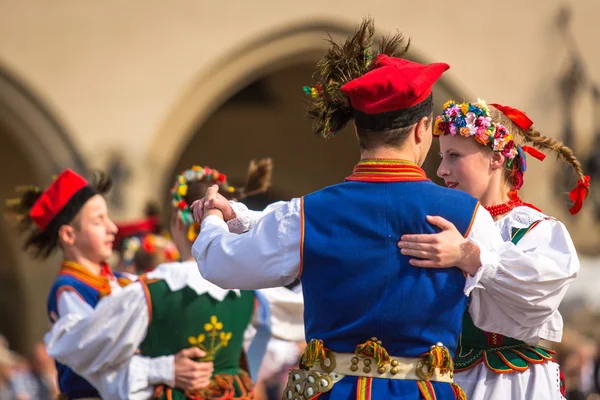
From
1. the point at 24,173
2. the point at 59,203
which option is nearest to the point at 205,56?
the point at 24,173

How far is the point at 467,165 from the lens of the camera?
3449mm

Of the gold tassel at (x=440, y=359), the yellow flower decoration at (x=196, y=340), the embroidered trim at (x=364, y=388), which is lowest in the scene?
the embroidered trim at (x=364, y=388)

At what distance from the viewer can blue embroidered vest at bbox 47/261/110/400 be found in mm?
4383

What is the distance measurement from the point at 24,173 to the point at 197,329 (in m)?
9.22

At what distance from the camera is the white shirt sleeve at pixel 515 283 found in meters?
2.83

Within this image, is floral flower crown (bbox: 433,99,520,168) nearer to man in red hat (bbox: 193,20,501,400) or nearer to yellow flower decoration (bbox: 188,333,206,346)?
man in red hat (bbox: 193,20,501,400)

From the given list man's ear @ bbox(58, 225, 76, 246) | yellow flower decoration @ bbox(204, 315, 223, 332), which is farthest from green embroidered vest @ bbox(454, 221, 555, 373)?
man's ear @ bbox(58, 225, 76, 246)

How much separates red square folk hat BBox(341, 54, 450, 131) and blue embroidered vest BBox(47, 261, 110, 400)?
1.92m

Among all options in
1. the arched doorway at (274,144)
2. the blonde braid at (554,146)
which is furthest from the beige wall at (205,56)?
the blonde braid at (554,146)

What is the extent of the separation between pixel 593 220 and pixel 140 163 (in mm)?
4798

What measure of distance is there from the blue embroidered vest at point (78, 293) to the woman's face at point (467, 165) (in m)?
1.67

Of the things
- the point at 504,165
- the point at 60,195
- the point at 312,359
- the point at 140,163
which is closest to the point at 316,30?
the point at 140,163

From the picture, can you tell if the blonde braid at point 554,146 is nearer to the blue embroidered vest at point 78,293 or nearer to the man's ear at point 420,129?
the man's ear at point 420,129

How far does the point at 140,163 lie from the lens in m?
10.8
